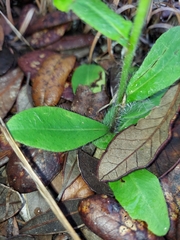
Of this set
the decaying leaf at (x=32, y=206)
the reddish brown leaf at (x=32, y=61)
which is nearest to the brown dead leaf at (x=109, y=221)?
the decaying leaf at (x=32, y=206)

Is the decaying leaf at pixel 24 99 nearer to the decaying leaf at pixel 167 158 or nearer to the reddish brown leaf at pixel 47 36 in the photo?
the reddish brown leaf at pixel 47 36

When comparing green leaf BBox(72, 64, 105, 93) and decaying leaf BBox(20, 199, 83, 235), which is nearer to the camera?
decaying leaf BBox(20, 199, 83, 235)

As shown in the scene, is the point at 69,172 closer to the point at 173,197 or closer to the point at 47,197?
the point at 47,197

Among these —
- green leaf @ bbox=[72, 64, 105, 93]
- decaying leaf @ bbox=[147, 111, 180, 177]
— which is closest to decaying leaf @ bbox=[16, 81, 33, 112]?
green leaf @ bbox=[72, 64, 105, 93]

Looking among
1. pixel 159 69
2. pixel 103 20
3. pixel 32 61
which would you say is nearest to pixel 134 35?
pixel 103 20

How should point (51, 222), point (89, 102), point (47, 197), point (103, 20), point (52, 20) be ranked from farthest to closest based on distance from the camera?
point (52, 20) → point (89, 102) → point (51, 222) → point (47, 197) → point (103, 20)

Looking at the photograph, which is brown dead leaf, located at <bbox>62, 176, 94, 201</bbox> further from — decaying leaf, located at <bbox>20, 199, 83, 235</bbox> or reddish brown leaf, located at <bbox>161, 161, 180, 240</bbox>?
reddish brown leaf, located at <bbox>161, 161, 180, 240</bbox>

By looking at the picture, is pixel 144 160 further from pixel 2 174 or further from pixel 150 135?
pixel 2 174
